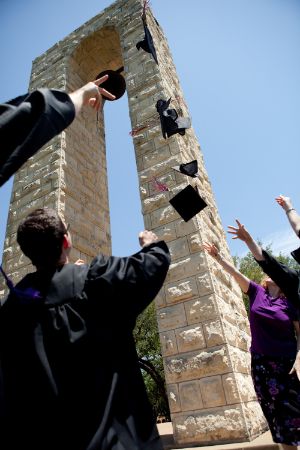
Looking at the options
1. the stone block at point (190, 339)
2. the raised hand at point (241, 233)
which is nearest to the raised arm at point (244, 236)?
the raised hand at point (241, 233)

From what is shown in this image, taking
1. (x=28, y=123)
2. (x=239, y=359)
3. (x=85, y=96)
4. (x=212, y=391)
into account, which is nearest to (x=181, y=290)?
(x=239, y=359)

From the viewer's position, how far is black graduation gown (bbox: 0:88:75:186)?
1.20 meters

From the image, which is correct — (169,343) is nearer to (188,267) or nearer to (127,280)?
(188,267)

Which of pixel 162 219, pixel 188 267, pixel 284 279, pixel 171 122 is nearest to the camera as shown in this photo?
pixel 284 279

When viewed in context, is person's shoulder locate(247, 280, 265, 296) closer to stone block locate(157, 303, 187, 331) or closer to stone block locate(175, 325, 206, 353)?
stone block locate(175, 325, 206, 353)

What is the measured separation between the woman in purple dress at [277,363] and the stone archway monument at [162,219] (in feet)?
1.15

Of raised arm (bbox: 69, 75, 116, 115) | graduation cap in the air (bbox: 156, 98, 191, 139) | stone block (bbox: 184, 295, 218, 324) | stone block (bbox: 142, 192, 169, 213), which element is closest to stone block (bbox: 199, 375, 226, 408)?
stone block (bbox: 184, 295, 218, 324)

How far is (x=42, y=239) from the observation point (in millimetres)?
1511

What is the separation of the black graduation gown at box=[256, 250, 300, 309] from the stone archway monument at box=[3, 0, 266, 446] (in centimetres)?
92

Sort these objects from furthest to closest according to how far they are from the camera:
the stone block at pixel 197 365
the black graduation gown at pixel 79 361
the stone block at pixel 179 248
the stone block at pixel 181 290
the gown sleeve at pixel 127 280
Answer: the stone block at pixel 179 248, the stone block at pixel 181 290, the stone block at pixel 197 365, the gown sleeve at pixel 127 280, the black graduation gown at pixel 79 361

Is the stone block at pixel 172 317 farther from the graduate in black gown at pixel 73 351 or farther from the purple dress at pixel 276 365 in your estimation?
the graduate in black gown at pixel 73 351

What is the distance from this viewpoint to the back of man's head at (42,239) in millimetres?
1509

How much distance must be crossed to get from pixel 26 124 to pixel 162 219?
9.16 feet

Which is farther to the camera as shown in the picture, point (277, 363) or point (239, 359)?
point (239, 359)
